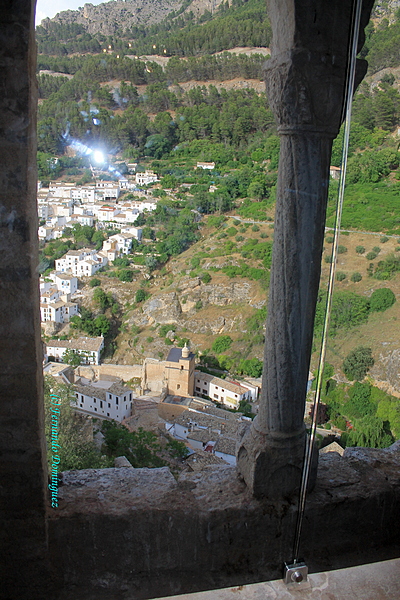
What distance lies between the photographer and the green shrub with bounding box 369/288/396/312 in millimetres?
3644

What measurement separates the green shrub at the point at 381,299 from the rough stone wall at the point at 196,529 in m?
2.14

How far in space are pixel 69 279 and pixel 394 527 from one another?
9398 mm

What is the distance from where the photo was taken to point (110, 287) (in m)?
10.9

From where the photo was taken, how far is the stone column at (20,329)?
1.09 m

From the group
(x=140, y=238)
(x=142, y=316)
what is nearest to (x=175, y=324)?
Answer: (x=142, y=316)

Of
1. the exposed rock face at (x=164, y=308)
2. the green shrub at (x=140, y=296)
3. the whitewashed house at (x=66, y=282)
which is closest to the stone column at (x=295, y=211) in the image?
the exposed rock face at (x=164, y=308)

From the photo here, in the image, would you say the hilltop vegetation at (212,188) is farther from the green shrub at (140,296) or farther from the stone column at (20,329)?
the stone column at (20,329)

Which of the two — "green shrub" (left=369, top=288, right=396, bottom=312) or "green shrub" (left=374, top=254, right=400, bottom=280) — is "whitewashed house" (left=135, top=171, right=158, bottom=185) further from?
"green shrub" (left=374, top=254, right=400, bottom=280)

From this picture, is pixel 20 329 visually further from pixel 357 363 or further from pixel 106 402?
pixel 106 402

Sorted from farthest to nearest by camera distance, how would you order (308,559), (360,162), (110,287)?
1. (110,287)
2. (360,162)
3. (308,559)

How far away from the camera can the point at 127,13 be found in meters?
14.6

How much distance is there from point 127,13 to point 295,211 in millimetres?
16151

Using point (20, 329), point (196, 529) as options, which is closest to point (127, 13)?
point (20, 329)

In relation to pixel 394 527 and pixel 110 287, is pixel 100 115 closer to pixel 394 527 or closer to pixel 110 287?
pixel 110 287
